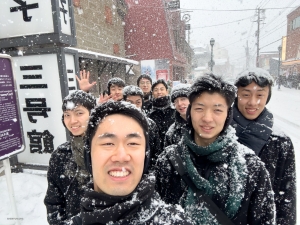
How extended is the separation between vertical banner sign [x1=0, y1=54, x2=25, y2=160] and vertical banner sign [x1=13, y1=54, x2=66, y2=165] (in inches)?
37.7

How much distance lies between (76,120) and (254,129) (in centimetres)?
177

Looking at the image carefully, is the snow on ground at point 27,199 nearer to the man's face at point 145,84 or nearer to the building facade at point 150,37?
the man's face at point 145,84

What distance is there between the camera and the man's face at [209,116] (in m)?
1.58

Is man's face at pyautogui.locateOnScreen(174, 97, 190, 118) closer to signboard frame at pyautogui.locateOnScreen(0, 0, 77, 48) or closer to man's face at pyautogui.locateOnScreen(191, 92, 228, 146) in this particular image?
man's face at pyautogui.locateOnScreen(191, 92, 228, 146)

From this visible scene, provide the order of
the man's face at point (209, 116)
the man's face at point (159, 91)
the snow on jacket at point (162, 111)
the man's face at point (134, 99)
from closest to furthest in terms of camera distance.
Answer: the man's face at point (209, 116) → the man's face at point (134, 99) → the snow on jacket at point (162, 111) → the man's face at point (159, 91)

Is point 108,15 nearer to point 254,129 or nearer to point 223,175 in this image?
point 254,129

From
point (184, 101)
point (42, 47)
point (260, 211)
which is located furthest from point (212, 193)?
point (42, 47)

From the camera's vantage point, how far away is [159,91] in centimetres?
434

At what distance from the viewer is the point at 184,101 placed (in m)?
3.20

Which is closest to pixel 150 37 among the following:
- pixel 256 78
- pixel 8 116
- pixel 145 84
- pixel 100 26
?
pixel 100 26

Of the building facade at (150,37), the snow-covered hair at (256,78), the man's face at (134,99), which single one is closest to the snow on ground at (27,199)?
the man's face at (134,99)

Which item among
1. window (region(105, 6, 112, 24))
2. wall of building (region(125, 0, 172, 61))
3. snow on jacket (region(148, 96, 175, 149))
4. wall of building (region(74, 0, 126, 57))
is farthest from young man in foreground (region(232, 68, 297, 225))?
wall of building (region(125, 0, 172, 61))

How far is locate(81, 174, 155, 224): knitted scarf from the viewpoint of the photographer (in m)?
1.09

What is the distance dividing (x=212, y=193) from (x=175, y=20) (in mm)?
24721
